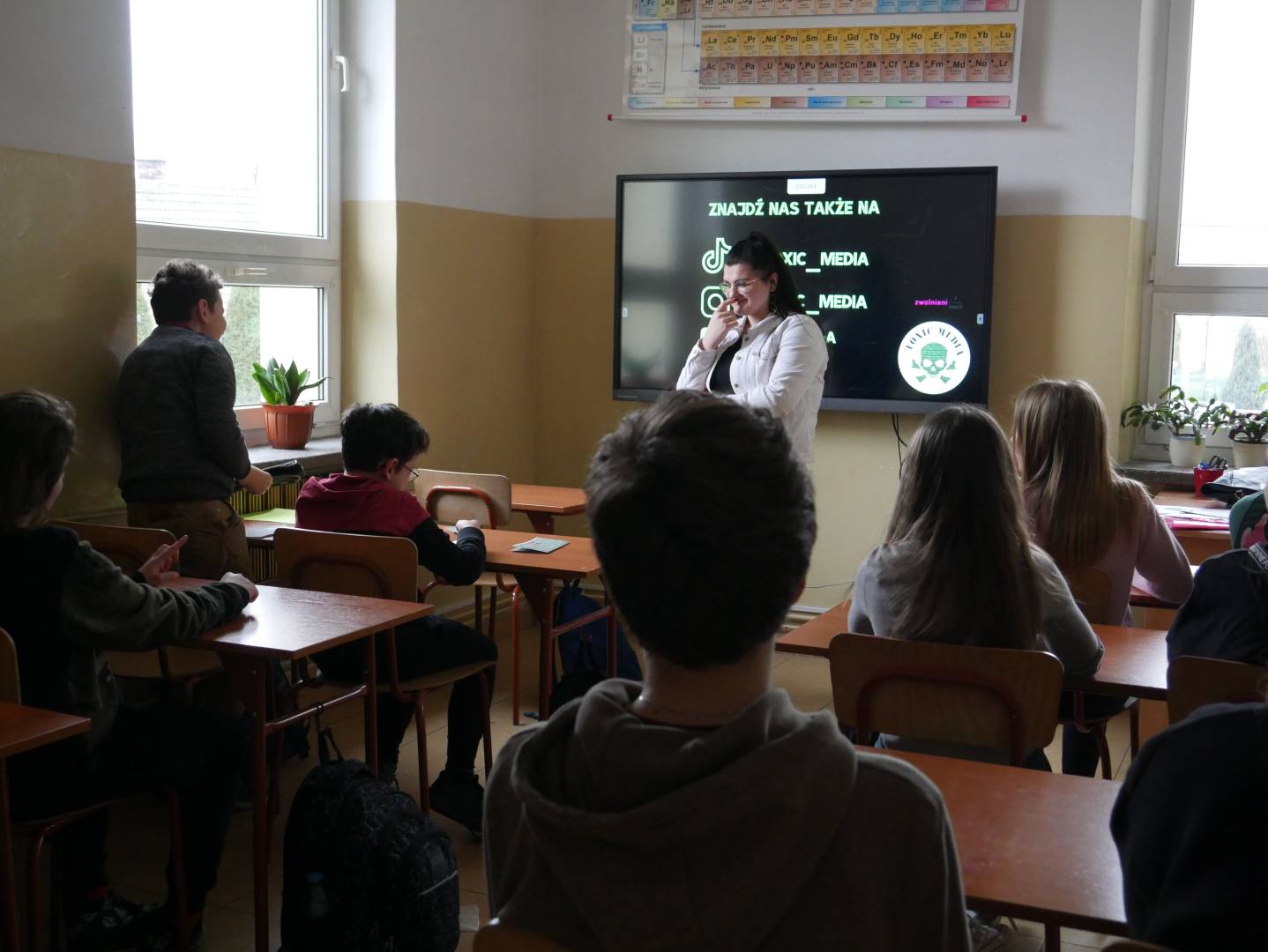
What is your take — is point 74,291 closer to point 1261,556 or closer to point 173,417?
point 173,417

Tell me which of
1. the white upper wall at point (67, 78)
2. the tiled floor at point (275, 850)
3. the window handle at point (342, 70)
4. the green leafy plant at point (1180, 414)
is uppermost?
the window handle at point (342, 70)

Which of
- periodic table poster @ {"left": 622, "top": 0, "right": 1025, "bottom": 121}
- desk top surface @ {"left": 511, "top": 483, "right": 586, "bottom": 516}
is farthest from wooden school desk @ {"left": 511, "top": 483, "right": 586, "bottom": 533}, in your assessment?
periodic table poster @ {"left": 622, "top": 0, "right": 1025, "bottom": 121}

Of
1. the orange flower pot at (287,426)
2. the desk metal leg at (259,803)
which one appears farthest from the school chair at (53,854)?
the orange flower pot at (287,426)

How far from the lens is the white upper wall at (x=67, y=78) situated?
3160 millimetres

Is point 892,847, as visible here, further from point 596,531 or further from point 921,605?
point 921,605

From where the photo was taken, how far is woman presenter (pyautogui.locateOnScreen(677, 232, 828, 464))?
407cm

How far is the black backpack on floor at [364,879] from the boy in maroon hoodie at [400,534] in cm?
74

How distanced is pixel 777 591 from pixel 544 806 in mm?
250

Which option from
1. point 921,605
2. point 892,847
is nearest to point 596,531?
point 892,847

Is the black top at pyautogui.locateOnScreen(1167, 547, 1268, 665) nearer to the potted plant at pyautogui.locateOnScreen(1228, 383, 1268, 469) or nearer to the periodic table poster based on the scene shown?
the potted plant at pyautogui.locateOnScreen(1228, 383, 1268, 469)

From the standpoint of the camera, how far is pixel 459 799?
10.4 ft

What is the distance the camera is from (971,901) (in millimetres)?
1318

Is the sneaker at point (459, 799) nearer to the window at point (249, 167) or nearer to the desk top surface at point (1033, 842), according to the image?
the desk top surface at point (1033, 842)

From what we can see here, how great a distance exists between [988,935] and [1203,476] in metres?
2.38
